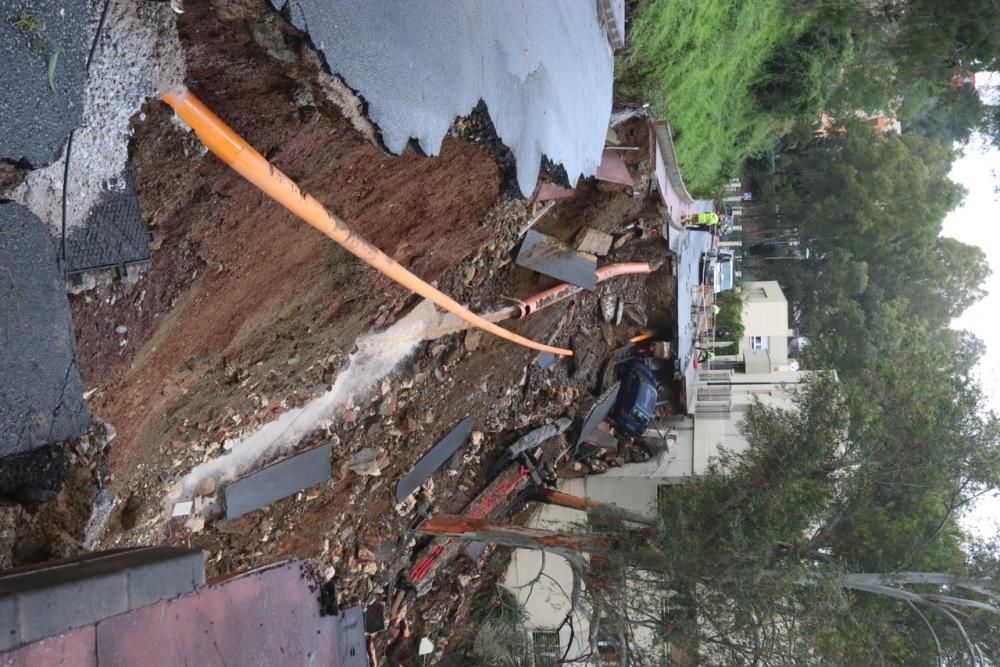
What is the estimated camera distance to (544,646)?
36.3 ft

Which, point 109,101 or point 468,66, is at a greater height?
point 468,66

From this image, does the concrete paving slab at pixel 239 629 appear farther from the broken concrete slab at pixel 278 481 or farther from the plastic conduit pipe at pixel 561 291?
the plastic conduit pipe at pixel 561 291

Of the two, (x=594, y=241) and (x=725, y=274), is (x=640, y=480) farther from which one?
(x=725, y=274)

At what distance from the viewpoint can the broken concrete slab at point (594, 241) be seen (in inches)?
337

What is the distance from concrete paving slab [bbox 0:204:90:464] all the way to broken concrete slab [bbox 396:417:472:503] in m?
5.58

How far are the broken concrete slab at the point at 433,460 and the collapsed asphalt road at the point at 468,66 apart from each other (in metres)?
3.69

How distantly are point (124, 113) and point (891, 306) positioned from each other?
879 inches

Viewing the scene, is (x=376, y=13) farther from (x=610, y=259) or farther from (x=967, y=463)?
(x=967, y=463)

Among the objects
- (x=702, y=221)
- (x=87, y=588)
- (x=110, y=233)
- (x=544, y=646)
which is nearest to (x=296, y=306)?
(x=110, y=233)

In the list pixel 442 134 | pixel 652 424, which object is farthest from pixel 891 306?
pixel 442 134

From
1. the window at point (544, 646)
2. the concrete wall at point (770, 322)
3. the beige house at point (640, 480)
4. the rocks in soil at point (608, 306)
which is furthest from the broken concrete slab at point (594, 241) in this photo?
the concrete wall at point (770, 322)

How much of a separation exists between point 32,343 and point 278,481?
3968mm

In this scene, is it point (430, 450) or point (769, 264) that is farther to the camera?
point (769, 264)

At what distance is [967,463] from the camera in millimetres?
7801
